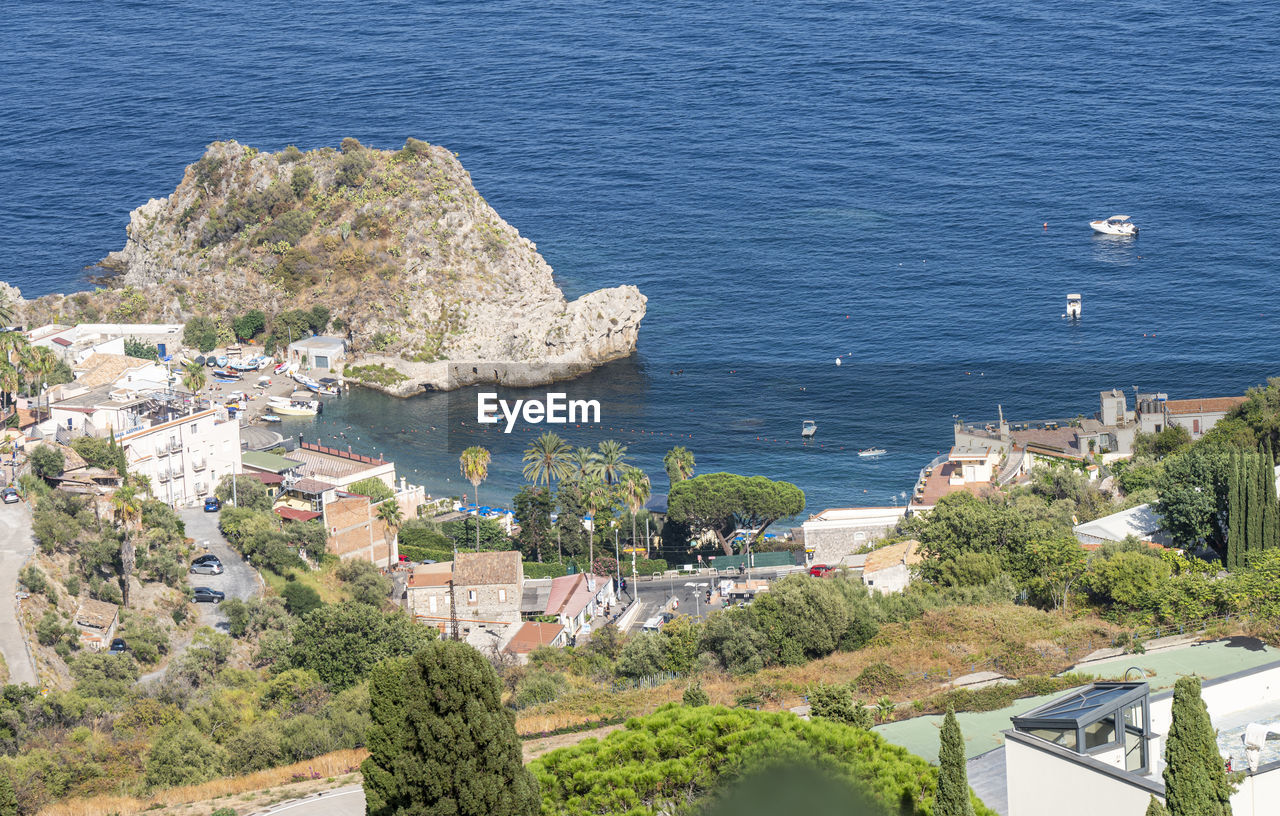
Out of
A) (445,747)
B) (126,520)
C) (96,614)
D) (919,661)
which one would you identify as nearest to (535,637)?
(96,614)

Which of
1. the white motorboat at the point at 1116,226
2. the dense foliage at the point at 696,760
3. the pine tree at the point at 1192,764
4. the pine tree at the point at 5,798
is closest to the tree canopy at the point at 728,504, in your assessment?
the dense foliage at the point at 696,760

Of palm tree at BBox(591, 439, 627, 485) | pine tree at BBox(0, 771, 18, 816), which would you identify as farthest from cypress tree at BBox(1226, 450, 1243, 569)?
pine tree at BBox(0, 771, 18, 816)

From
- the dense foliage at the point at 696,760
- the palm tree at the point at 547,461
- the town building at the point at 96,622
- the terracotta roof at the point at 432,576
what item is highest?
the dense foliage at the point at 696,760

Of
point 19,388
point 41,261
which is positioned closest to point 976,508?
point 19,388

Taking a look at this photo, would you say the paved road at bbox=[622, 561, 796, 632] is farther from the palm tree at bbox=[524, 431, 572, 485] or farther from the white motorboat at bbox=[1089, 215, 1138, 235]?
the white motorboat at bbox=[1089, 215, 1138, 235]

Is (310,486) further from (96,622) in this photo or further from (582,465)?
(96,622)

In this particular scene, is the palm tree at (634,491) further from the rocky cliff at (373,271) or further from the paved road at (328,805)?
the paved road at (328,805)
